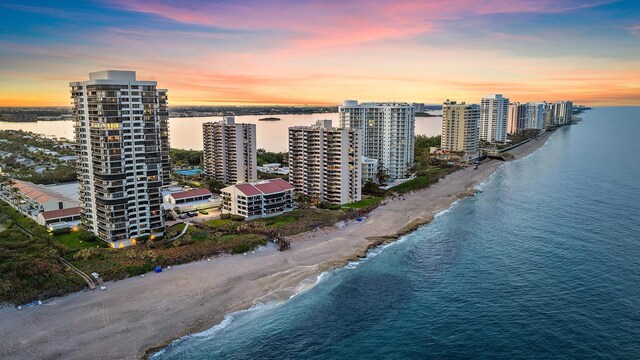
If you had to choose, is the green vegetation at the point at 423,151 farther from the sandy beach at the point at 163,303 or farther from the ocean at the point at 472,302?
the sandy beach at the point at 163,303

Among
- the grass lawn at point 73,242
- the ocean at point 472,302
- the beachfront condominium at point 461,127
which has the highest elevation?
the beachfront condominium at point 461,127

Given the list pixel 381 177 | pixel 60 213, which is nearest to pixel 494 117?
pixel 381 177

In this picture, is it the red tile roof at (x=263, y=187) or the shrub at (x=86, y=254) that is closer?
the shrub at (x=86, y=254)

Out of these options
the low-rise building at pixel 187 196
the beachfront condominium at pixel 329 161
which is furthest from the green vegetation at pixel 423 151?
the low-rise building at pixel 187 196

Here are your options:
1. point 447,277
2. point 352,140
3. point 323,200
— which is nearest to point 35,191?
point 323,200

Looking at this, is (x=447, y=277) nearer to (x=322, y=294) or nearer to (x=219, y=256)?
(x=322, y=294)

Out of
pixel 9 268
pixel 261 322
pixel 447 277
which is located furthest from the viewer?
pixel 447 277

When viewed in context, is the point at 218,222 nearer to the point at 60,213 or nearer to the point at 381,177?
the point at 60,213
